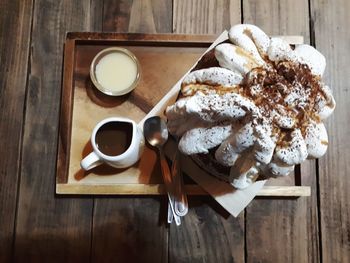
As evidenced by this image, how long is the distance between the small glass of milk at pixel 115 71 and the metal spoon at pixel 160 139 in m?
0.11

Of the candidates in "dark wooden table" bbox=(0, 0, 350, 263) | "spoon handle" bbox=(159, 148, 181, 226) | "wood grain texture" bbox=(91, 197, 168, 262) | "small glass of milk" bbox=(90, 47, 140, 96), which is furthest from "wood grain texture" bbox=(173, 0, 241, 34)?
"wood grain texture" bbox=(91, 197, 168, 262)

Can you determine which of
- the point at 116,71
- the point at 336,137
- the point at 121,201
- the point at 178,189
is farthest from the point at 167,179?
the point at 336,137

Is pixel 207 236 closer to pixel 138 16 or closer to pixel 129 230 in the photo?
pixel 129 230

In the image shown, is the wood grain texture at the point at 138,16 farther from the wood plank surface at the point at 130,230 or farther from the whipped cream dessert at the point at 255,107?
the wood plank surface at the point at 130,230

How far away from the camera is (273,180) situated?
1.05 meters

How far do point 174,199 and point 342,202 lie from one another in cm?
44

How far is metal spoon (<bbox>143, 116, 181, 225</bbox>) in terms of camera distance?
99 cm

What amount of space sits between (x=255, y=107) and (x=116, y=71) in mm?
432

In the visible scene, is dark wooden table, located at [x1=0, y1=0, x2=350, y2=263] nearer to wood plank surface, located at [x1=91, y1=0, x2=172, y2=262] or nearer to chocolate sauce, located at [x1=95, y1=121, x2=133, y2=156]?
wood plank surface, located at [x1=91, y1=0, x2=172, y2=262]

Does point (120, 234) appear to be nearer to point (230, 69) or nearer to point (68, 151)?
point (68, 151)

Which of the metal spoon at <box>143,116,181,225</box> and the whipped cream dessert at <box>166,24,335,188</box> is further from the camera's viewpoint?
the metal spoon at <box>143,116,181,225</box>

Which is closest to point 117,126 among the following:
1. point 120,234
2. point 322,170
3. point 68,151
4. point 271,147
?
point 68,151

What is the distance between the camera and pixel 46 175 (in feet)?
3.48

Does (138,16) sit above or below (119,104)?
above
